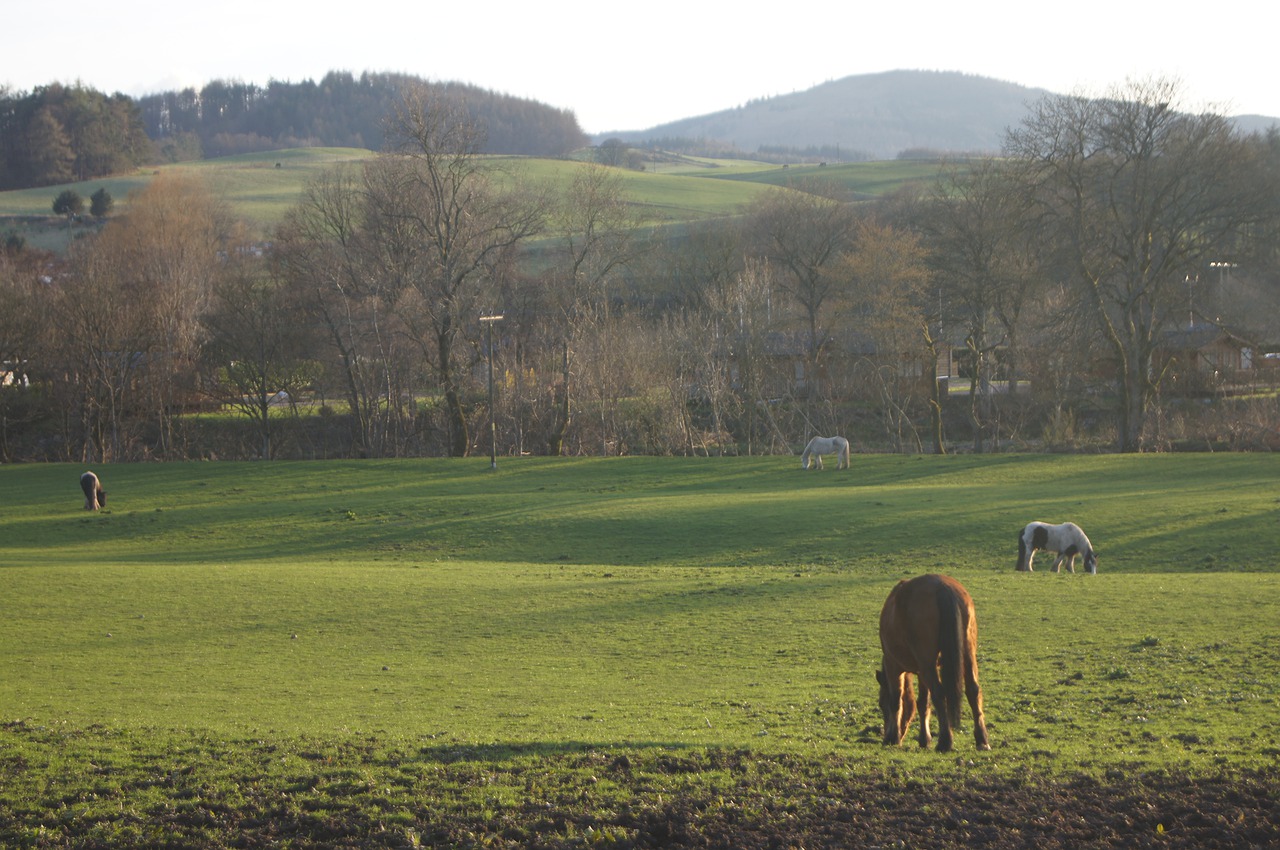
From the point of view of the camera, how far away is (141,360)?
54.5 meters

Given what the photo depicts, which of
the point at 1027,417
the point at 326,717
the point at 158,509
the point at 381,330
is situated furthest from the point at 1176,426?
the point at 326,717

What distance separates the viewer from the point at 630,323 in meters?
62.2

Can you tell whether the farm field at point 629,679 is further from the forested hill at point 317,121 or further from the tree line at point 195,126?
the forested hill at point 317,121

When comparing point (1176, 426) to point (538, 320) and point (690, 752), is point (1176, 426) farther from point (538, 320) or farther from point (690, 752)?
point (690, 752)

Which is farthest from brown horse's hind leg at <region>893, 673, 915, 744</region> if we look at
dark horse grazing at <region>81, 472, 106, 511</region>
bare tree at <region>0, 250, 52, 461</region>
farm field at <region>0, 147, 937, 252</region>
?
farm field at <region>0, 147, 937, 252</region>

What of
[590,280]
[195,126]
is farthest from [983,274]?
[195,126]

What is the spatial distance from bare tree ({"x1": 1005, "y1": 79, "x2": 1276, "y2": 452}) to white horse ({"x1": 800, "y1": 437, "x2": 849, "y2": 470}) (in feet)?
50.5

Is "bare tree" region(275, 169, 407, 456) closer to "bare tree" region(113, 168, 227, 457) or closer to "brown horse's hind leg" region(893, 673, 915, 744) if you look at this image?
"bare tree" region(113, 168, 227, 457)

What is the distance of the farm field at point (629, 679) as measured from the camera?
25.2ft

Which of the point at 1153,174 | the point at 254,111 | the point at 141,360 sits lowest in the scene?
the point at 141,360

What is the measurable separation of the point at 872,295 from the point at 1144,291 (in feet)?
49.9

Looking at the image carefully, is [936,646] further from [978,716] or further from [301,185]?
[301,185]

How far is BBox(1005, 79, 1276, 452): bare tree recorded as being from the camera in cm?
4341

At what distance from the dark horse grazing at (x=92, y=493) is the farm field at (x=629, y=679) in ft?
8.31
